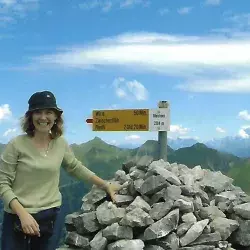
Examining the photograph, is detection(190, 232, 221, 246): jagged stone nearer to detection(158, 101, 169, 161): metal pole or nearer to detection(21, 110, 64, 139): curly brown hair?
detection(158, 101, 169, 161): metal pole

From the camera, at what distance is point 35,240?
4652mm

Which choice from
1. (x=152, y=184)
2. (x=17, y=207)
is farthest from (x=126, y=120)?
(x=17, y=207)

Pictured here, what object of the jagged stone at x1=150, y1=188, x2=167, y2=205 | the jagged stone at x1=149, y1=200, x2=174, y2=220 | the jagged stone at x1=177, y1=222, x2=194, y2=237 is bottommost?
the jagged stone at x1=177, y1=222, x2=194, y2=237

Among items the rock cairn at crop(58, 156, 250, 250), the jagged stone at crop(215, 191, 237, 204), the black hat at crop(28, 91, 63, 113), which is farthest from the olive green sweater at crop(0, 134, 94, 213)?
the jagged stone at crop(215, 191, 237, 204)

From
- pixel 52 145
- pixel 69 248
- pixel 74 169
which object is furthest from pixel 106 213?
pixel 52 145

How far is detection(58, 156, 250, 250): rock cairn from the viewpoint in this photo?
6023 millimetres

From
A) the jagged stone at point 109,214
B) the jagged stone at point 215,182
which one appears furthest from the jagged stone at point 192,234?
the jagged stone at point 215,182

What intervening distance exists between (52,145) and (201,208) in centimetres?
254

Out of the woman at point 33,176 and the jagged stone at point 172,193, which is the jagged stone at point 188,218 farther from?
the woman at point 33,176

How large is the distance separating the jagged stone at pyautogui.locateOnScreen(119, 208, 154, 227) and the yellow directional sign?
6.75ft

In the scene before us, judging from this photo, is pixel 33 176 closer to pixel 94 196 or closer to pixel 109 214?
pixel 109 214

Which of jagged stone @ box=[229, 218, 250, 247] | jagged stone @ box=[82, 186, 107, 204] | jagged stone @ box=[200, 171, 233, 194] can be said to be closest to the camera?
jagged stone @ box=[229, 218, 250, 247]

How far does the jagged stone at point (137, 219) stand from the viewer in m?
5.98

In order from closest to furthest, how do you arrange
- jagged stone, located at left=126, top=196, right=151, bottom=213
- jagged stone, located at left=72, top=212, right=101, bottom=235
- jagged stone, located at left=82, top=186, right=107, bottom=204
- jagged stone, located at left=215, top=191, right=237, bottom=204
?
jagged stone, located at left=126, top=196, right=151, bottom=213 → jagged stone, located at left=72, top=212, right=101, bottom=235 → jagged stone, located at left=82, top=186, right=107, bottom=204 → jagged stone, located at left=215, top=191, right=237, bottom=204
